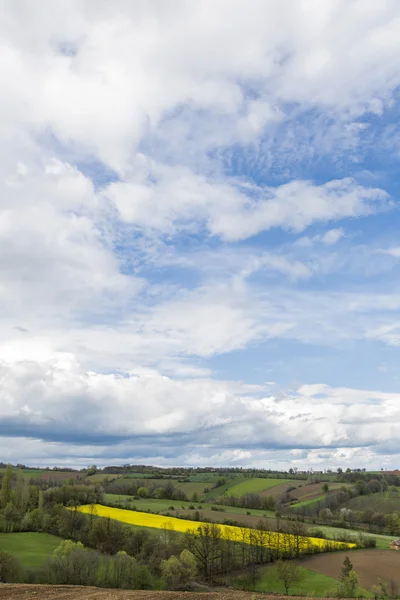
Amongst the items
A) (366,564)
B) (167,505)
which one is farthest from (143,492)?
(366,564)

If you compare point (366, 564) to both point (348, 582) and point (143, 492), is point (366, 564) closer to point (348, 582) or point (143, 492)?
point (348, 582)

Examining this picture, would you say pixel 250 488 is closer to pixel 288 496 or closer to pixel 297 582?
pixel 288 496

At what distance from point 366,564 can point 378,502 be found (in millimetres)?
76399

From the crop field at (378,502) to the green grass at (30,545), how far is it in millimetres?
96557

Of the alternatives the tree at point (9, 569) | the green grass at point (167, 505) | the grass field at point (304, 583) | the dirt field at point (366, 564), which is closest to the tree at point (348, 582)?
the grass field at point (304, 583)

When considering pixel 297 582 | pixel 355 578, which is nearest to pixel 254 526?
pixel 297 582

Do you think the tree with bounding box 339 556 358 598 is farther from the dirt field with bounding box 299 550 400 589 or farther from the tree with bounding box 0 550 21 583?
the tree with bounding box 0 550 21 583

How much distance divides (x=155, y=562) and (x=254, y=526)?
36.9m

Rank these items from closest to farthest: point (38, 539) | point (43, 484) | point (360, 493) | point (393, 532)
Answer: point (38, 539)
point (393, 532)
point (360, 493)
point (43, 484)

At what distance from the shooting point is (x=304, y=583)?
84.4 meters

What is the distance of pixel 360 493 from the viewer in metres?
178

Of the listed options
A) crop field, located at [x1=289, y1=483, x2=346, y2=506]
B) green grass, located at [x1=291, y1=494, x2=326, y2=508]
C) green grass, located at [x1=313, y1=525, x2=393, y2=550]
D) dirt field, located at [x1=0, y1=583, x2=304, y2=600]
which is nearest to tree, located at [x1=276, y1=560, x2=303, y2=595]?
green grass, located at [x1=313, y1=525, x2=393, y2=550]

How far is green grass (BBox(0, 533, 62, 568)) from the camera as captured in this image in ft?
285

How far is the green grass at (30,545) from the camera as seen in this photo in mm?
86750
